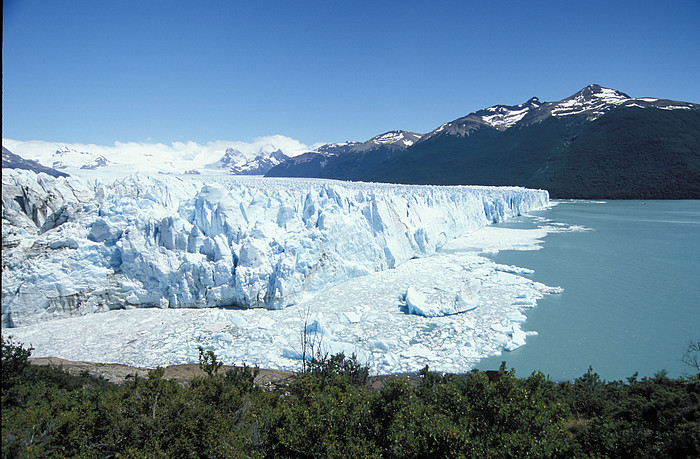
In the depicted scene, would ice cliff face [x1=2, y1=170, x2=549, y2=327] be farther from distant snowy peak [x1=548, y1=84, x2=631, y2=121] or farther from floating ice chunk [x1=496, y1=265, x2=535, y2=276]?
distant snowy peak [x1=548, y1=84, x2=631, y2=121]

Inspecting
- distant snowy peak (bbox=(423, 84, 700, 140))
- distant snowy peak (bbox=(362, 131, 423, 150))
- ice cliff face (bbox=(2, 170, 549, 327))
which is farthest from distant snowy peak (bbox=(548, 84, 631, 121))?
ice cliff face (bbox=(2, 170, 549, 327))

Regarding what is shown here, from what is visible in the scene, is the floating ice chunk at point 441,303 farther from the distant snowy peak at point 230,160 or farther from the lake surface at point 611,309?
the distant snowy peak at point 230,160

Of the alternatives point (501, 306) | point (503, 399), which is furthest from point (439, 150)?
point (503, 399)

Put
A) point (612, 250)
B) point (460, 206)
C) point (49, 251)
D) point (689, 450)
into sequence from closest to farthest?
point (689, 450)
point (49, 251)
point (612, 250)
point (460, 206)

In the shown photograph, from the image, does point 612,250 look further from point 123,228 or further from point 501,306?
point 123,228

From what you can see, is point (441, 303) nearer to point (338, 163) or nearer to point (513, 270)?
point (513, 270)

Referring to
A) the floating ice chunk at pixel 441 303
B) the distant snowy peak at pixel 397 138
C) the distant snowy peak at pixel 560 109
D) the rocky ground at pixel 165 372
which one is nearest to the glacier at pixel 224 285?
the floating ice chunk at pixel 441 303

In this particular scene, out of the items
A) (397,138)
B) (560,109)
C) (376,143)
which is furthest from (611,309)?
(397,138)

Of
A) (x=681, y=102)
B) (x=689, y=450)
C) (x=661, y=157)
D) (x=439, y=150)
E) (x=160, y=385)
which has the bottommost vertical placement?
(x=689, y=450)
